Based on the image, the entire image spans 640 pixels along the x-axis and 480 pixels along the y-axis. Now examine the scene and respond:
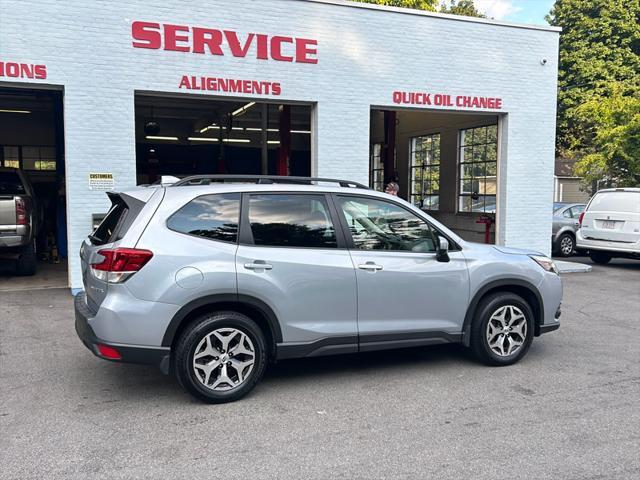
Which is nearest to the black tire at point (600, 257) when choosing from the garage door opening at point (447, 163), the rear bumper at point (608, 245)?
the rear bumper at point (608, 245)

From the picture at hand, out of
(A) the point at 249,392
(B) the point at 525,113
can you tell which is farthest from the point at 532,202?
(A) the point at 249,392

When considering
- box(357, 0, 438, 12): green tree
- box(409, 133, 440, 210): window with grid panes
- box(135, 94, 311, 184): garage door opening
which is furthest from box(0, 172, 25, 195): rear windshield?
box(357, 0, 438, 12): green tree

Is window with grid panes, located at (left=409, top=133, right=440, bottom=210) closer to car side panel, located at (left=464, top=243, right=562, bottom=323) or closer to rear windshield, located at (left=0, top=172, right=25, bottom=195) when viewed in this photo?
rear windshield, located at (left=0, top=172, right=25, bottom=195)

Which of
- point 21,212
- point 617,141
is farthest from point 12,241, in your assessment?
point 617,141

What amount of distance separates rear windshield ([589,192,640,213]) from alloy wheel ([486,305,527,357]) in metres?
8.59

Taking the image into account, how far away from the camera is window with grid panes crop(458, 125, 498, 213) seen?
656 inches

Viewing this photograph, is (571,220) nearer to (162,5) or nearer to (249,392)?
(162,5)

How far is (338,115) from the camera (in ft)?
35.9

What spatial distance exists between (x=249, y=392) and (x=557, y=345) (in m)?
3.71

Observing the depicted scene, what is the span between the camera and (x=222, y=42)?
10016mm

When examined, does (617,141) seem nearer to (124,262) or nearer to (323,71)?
(323,71)

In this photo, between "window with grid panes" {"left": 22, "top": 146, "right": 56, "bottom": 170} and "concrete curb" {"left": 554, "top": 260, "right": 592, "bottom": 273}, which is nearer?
"concrete curb" {"left": 554, "top": 260, "right": 592, "bottom": 273}

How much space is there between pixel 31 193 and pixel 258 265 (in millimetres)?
8515

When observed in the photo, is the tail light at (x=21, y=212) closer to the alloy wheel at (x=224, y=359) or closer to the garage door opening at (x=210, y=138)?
the alloy wheel at (x=224, y=359)
